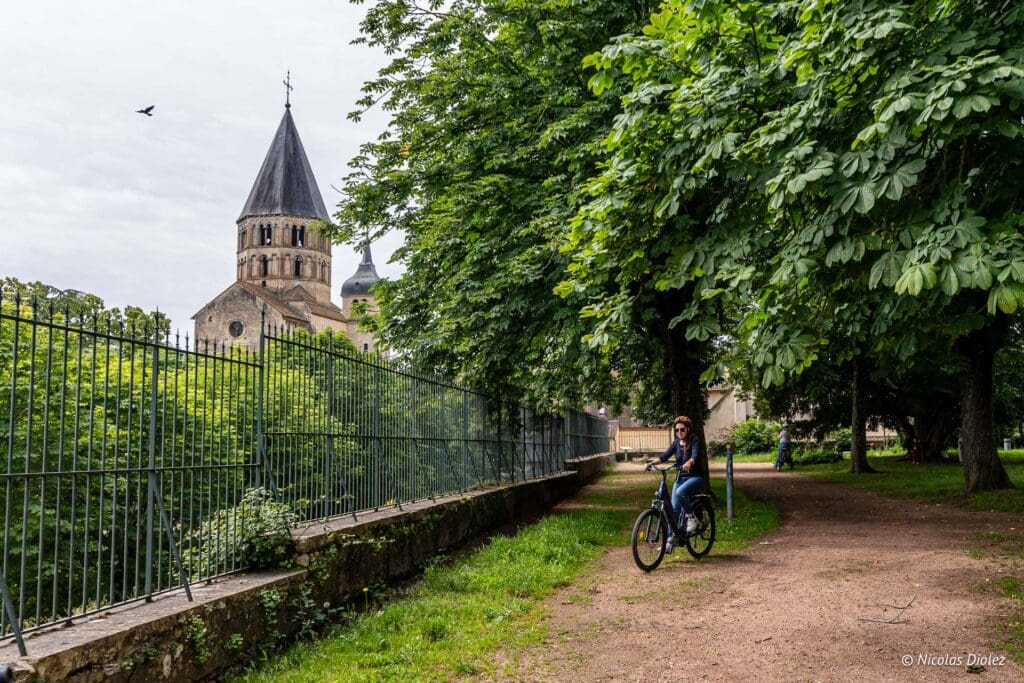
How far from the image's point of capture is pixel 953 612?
278 inches

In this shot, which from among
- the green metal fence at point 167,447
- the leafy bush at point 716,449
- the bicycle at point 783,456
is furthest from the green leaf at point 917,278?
the leafy bush at point 716,449

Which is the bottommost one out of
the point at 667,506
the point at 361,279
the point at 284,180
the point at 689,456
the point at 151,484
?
the point at 667,506

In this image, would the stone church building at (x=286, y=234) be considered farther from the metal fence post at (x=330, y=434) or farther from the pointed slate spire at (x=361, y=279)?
the metal fence post at (x=330, y=434)

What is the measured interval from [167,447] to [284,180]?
94030mm

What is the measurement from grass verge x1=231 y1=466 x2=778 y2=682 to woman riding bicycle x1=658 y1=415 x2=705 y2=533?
1.12 metres

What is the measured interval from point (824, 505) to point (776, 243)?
10.5 m

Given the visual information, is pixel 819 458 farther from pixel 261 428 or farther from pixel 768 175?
pixel 261 428

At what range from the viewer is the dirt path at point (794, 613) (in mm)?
5852

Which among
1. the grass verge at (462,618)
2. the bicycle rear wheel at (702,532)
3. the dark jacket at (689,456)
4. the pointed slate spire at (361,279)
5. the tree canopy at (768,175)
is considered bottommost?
the grass verge at (462,618)

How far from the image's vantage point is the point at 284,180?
9562 centimetres

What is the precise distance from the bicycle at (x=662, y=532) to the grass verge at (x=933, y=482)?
655 centimetres

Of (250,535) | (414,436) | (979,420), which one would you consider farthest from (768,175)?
(979,420)

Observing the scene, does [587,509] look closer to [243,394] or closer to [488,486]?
[488,486]

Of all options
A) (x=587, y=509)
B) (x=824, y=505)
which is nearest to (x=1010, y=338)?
(x=824, y=505)
